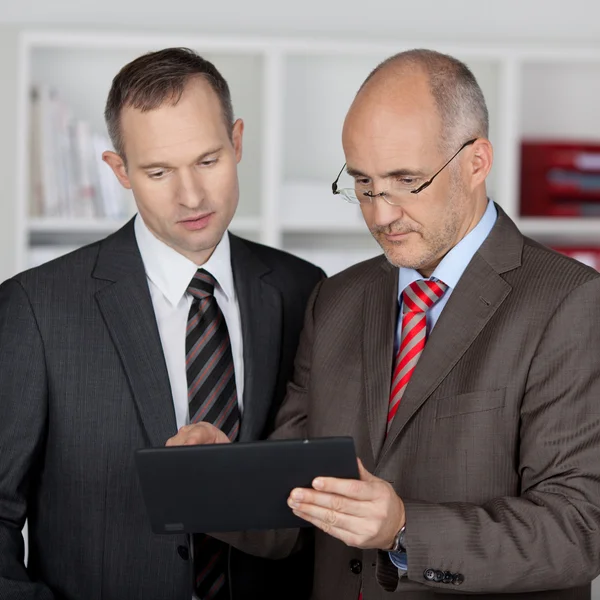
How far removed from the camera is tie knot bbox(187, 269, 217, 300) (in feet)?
7.45

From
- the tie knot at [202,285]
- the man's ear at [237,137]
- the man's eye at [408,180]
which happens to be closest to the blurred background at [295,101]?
the man's ear at [237,137]

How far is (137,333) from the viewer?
219cm

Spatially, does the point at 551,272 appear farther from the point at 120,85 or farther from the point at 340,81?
the point at 340,81

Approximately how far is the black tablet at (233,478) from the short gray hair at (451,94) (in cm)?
65

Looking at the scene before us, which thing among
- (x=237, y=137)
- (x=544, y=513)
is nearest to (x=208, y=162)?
(x=237, y=137)

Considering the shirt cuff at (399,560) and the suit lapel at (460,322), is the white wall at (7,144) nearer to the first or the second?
the suit lapel at (460,322)

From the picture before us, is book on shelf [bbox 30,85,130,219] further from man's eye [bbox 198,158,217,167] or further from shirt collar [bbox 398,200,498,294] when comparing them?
shirt collar [bbox 398,200,498,294]

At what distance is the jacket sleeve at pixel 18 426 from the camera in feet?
6.82

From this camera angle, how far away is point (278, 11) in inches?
177

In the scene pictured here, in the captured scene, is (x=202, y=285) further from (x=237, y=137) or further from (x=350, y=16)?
(x=350, y=16)

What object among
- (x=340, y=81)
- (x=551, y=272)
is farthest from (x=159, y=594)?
(x=340, y=81)

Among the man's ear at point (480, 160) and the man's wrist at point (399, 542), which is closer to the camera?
the man's wrist at point (399, 542)

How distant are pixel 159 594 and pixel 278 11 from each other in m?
3.01

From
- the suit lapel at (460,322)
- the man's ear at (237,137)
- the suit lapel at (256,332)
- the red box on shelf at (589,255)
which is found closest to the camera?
the suit lapel at (460,322)
